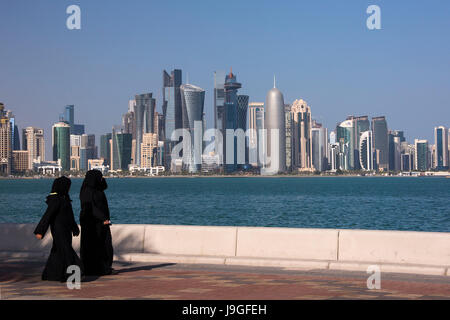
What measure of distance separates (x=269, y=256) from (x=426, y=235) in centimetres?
305

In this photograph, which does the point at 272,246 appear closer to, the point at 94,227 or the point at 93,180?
the point at 94,227

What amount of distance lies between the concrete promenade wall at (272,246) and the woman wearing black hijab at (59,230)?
3.00 metres

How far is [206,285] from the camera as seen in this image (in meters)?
10.6

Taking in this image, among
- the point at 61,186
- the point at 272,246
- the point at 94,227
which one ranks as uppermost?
the point at 61,186

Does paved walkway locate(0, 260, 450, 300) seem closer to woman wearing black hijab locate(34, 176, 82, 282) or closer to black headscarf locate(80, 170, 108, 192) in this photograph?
woman wearing black hijab locate(34, 176, 82, 282)

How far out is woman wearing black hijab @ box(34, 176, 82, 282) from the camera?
11172mm

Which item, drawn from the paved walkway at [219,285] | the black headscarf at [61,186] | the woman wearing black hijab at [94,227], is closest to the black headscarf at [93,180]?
the woman wearing black hijab at [94,227]

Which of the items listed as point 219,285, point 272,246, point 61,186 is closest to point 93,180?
point 61,186

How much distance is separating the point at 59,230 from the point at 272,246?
4.45 meters

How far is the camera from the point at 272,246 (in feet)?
45.4

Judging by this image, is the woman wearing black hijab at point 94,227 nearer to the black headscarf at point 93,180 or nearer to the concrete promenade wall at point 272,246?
the black headscarf at point 93,180

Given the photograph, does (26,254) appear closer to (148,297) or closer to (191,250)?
(191,250)

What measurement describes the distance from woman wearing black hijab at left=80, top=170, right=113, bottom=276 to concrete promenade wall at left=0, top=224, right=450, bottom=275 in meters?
2.23

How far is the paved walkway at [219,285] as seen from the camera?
9594mm
